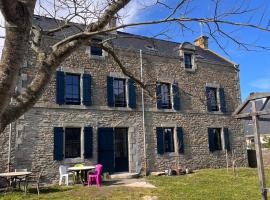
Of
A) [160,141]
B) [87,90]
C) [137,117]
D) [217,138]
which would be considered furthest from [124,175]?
[217,138]

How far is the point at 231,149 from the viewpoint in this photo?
18.6 meters

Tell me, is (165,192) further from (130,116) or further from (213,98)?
(213,98)

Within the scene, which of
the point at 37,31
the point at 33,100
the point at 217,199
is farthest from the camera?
the point at 217,199

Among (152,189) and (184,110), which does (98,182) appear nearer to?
(152,189)

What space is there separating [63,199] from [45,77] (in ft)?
22.2

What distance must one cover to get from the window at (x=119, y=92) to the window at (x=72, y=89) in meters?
1.89

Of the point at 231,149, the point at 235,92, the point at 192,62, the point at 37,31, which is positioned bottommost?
the point at 231,149

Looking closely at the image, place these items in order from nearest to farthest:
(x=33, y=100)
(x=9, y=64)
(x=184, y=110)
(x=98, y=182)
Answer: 1. (x=9, y=64)
2. (x=33, y=100)
3. (x=98, y=182)
4. (x=184, y=110)

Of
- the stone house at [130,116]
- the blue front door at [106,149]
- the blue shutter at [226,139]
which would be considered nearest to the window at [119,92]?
the stone house at [130,116]

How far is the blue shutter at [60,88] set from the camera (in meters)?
13.9

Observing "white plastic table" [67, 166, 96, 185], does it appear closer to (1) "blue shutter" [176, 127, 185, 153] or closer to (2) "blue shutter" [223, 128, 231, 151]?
(1) "blue shutter" [176, 127, 185, 153]

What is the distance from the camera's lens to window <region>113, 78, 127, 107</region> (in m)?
15.6

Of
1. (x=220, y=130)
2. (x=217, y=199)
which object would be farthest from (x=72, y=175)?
(x=220, y=130)

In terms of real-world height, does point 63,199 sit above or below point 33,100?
below
